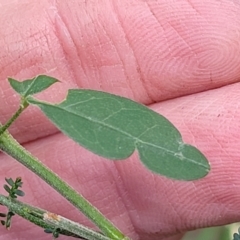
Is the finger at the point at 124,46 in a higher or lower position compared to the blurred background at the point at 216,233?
higher

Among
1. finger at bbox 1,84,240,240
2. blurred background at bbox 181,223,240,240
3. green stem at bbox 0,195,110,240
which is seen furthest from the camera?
blurred background at bbox 181,223,240,240

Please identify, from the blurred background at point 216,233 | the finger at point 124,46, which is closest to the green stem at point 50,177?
the finger at point 124,46

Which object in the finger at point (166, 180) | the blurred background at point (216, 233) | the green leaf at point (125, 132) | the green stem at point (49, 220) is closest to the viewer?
the green leaf at point (125, 132)

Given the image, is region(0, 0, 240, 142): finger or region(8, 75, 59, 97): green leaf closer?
region(8, 75, 59, 97): green leaf

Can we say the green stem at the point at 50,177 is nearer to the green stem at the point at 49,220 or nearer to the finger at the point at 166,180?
the green stem at the point at 49,220

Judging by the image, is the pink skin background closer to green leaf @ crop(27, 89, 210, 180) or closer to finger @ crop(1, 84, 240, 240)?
finger @ crop(1, 84, 240, 240)

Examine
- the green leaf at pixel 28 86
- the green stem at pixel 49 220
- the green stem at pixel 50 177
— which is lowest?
the green stem at pixel 49 220

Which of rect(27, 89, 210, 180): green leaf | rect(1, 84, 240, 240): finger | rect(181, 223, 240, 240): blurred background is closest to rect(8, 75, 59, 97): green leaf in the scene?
rect(27, 89, 210, 180): green leaf
